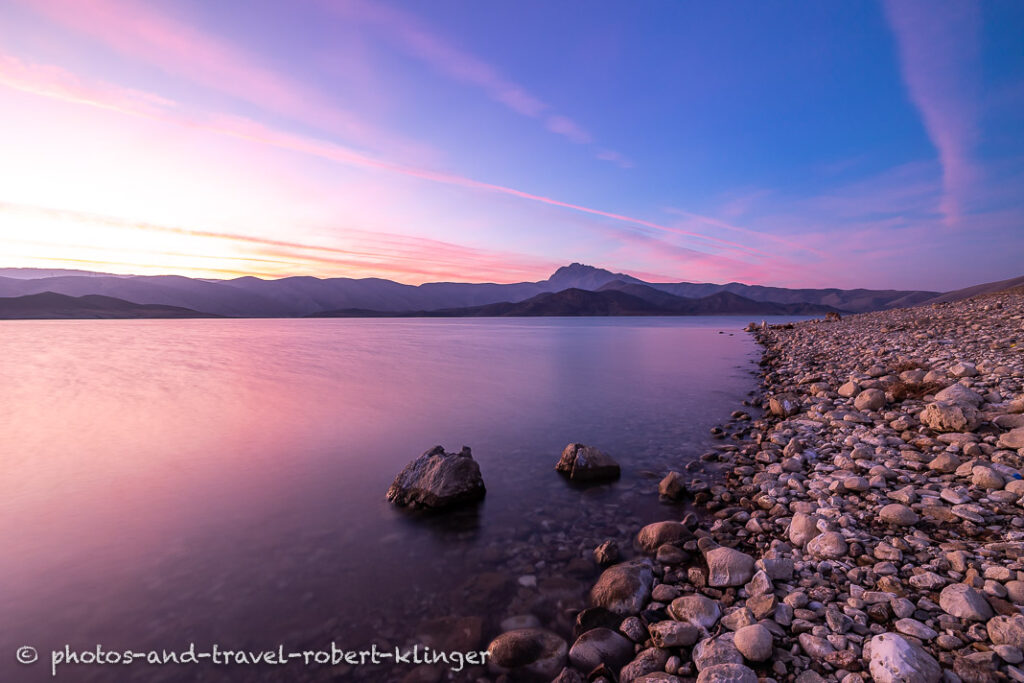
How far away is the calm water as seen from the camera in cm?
561

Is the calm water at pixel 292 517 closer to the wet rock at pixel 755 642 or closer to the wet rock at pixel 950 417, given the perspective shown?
the wet rock at pixel 755 642

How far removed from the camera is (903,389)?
12.0 meters

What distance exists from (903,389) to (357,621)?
15133 millimetres

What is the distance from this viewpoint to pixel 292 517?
27.5 feet

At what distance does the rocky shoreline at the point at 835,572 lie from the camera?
13.0ft

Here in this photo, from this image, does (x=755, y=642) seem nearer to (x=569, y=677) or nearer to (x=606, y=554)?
(x=569, y=677)

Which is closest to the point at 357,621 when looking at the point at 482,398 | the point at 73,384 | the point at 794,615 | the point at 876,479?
the point at 794,615

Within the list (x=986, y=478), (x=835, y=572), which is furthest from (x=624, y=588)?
(x=986, y=478)

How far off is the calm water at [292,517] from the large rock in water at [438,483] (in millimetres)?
449

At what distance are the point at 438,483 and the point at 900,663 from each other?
23.4ft

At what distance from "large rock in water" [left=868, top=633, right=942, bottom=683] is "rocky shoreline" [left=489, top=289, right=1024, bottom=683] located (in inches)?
0.5

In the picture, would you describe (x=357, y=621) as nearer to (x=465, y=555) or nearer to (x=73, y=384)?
(x=465, y=555)

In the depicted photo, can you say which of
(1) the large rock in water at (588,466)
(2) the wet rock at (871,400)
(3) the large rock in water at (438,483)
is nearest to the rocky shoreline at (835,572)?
(1) the large rock in water at (588,466)

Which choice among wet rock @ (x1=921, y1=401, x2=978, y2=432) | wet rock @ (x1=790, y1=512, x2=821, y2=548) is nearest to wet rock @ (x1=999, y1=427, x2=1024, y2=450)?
wet rock @ (x1=921, y1=401, x2=978, y2=432)
